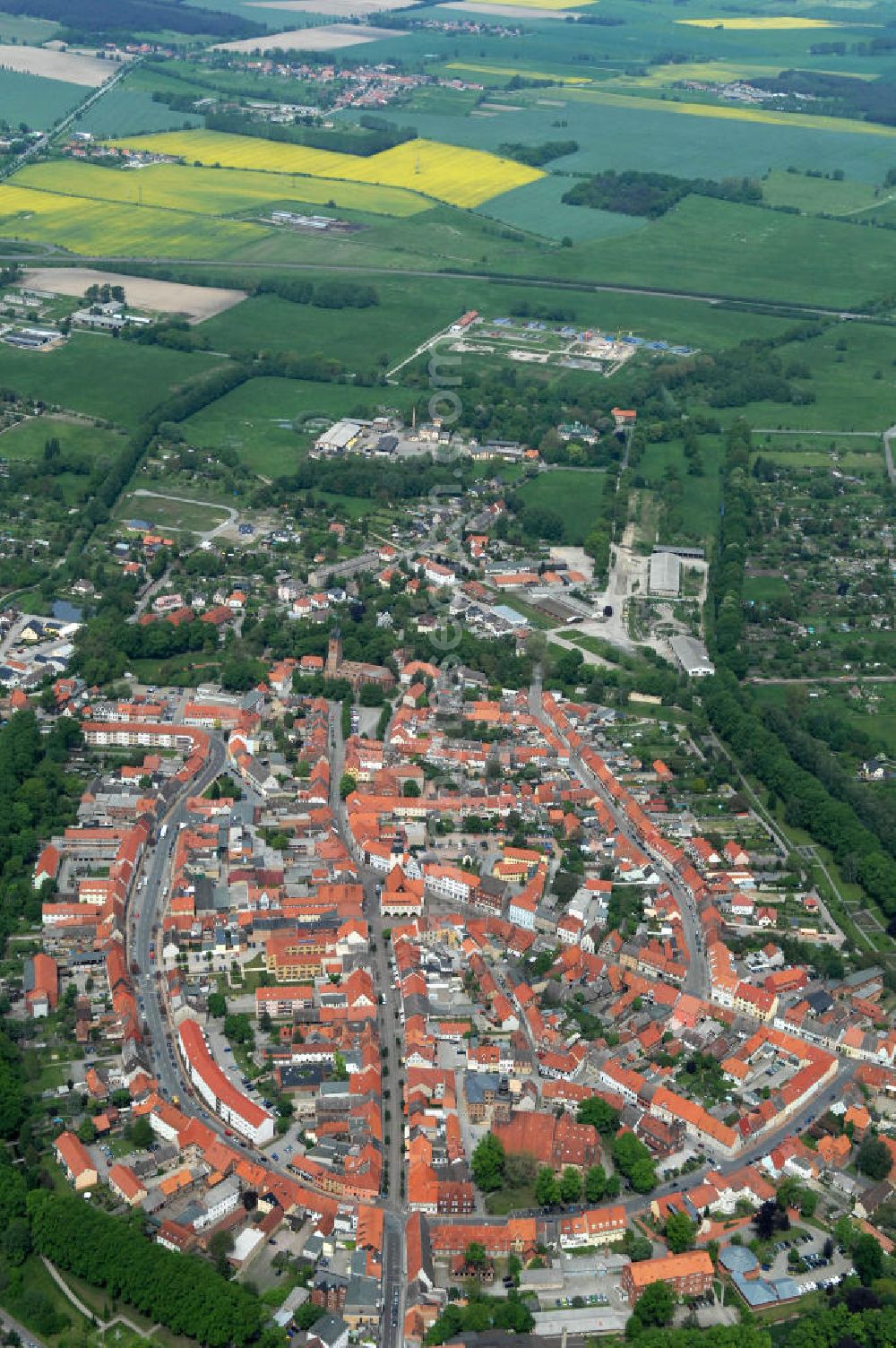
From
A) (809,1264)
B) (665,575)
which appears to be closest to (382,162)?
(665,575)

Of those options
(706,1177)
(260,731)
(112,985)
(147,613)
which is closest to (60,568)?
(147,613)

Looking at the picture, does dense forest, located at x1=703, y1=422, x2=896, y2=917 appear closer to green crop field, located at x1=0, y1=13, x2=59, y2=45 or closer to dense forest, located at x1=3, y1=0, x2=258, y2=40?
green crop field, located at x1=0, y1=13, x2=59, y2=45

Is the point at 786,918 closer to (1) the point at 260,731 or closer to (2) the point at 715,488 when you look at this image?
(1) the point at 260,731

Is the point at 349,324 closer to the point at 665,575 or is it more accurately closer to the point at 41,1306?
the point at 665,575

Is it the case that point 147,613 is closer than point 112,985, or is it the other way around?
point 112,985

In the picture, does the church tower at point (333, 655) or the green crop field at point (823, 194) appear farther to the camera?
the green crop field at point (823, 194)

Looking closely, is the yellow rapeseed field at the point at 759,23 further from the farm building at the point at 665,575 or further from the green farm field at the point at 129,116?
the farm building at the point at 665,575

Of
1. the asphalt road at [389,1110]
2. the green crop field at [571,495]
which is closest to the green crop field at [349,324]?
the green crop field at [571,495]
